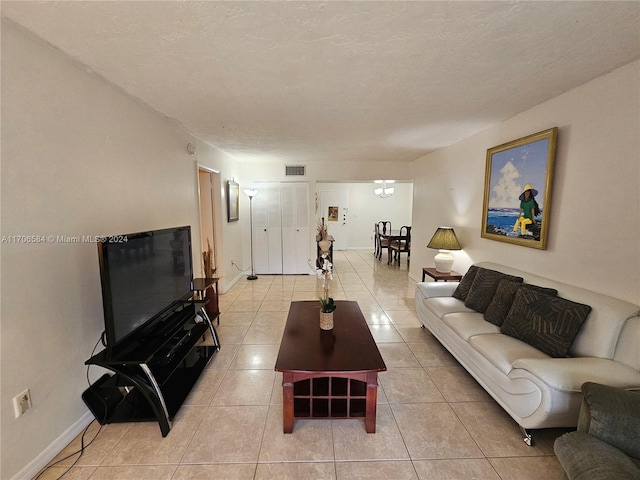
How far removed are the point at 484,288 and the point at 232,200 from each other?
403 centimetres

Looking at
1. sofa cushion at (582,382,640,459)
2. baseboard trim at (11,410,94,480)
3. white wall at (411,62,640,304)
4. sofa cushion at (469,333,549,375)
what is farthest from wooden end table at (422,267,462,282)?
baseboard trim at (11,410,94,480)

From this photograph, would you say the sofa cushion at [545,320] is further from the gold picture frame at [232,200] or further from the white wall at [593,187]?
the gold picture frame at [232,200]

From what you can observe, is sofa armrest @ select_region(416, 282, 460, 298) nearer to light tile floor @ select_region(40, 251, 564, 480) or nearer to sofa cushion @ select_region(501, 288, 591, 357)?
light tile floor @ select_region(40, 251, 564, 480)

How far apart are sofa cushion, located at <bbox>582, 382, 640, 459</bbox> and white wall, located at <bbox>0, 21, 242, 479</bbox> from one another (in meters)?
2.79

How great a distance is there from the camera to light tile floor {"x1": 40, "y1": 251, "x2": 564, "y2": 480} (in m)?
1.52

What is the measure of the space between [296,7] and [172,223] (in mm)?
2418

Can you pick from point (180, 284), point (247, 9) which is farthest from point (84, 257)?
point (247, 9)

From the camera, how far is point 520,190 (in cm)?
259

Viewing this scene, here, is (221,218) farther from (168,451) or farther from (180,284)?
(168,451)

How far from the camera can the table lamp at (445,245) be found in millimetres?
3562

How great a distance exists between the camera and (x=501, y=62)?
5.65 ft

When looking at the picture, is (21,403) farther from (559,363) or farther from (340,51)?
(559,363)

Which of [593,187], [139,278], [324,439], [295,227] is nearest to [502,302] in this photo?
[593,187]

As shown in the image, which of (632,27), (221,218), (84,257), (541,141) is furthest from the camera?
(221,218)
